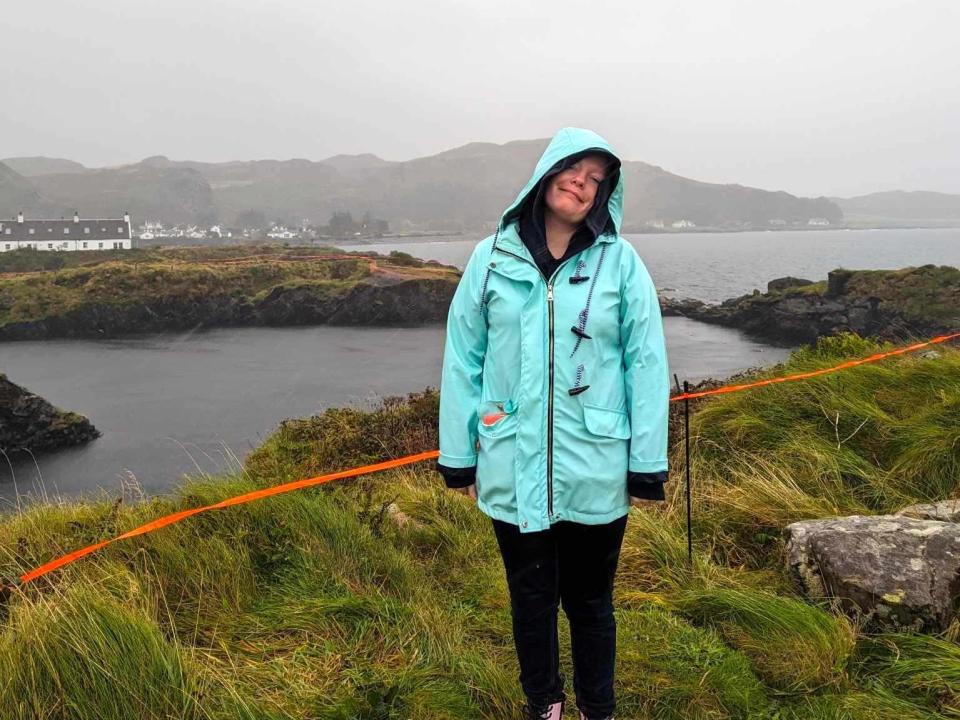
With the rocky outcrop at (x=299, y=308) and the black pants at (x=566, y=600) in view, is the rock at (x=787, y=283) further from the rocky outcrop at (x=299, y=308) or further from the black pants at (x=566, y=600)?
the black pants at (x=566, y=600)

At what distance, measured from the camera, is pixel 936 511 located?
11.5ft

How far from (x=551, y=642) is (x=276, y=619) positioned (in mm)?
1395

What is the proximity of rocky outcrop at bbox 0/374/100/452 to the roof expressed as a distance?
72.0 m

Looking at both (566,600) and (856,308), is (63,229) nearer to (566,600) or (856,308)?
(856,308)

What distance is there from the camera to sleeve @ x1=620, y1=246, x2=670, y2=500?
1854mm

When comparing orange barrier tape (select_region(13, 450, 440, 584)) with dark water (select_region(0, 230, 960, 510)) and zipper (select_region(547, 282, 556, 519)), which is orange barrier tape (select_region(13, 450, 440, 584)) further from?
dark water (select_region(0, 230, 960, 510))

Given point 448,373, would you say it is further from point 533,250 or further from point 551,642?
point 551,642

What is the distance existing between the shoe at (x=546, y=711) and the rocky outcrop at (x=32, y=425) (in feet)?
47.6

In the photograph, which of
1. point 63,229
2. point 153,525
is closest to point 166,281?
point 153,525

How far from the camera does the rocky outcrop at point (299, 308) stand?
3183 centimetres

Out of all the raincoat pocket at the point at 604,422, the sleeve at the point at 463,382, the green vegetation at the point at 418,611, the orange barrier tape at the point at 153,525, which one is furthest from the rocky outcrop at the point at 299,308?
the raincoat pocket at the point at 604,422

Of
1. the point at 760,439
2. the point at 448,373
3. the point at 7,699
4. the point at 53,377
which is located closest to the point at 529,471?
the point at 448,373

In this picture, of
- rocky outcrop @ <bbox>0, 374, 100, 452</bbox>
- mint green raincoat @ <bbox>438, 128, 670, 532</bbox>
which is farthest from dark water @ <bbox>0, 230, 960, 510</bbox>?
mint green raincoat @ <bbox>438, 128, 670, 532</bbox>

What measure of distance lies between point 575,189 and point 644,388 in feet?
2.24
